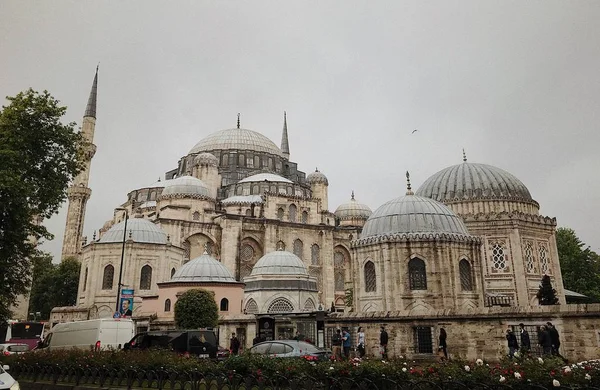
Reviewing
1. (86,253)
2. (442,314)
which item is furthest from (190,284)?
(442,314)

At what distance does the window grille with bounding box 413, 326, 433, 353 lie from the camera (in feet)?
49.4

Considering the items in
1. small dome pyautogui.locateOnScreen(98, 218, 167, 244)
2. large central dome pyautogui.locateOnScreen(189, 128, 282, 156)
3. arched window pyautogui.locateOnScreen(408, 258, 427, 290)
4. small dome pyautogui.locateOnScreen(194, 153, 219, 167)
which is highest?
large central dome pyautogui.locateOnScreen(189, 128, 282, 156)

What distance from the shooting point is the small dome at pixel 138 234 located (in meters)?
33.2

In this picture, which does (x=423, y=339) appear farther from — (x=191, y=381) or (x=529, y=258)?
(x=529, y=258)

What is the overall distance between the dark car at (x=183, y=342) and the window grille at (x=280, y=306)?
14531 millimetres

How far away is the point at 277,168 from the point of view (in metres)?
57.8

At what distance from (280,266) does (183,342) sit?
16.5 metres

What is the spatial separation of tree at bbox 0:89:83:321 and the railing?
15.9 feet

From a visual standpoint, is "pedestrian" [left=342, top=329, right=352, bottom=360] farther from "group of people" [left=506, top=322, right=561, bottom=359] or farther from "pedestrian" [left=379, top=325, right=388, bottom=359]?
"group of people" [left=506, top=322, right=561, bottom=359]

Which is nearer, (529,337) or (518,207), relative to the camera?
(529,337)

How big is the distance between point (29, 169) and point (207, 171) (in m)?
32.3

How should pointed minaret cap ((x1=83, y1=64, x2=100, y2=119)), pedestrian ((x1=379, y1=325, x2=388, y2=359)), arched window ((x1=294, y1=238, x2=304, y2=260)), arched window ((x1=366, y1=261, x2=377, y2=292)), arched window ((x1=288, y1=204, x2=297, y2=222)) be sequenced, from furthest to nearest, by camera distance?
pointed minaret cap ((x1=83, y1=64, x2=100, y2=119)), arched window ((x1=288, y1=204, x2=297, y2=222)), arched window ((x1=294, y1=238, x2=304, y2=260)), arched window ((x1=366, y1=261, x2=377, y2=292)), pedestrian ((x1=379, y1=325, x2=388, y2=359))

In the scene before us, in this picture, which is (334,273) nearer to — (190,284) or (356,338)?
(190,284)

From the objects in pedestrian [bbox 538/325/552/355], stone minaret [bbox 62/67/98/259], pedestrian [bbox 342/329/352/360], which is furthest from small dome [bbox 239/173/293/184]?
pedestrian [bbox 538/325/552/355]
